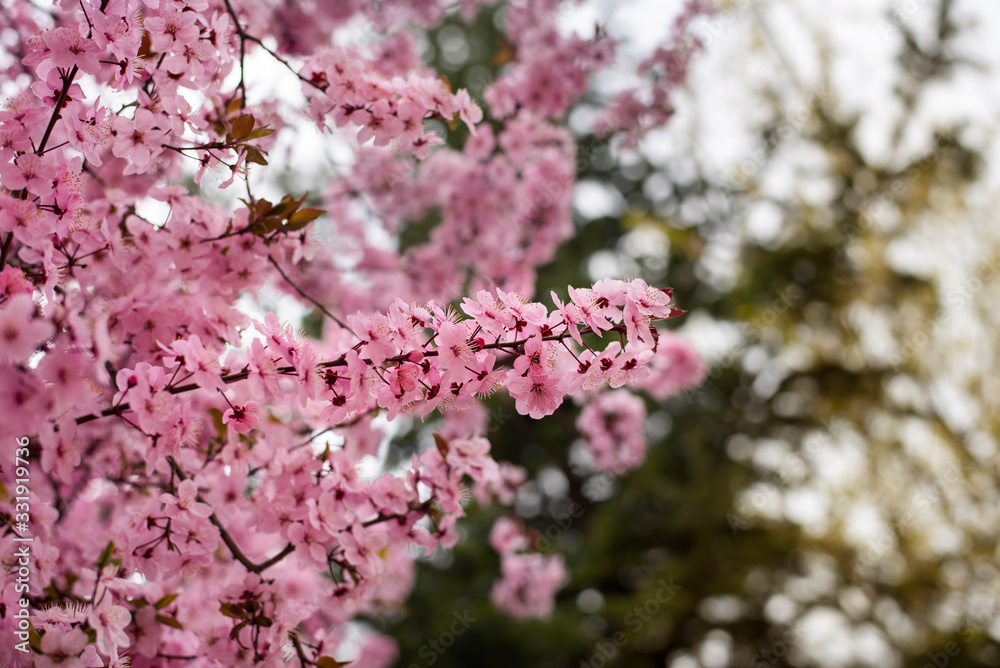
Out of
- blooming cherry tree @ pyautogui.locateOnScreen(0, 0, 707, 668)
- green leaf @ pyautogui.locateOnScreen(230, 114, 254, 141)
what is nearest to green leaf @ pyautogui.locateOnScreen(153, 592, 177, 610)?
blooming cherry tree @ pyautogui.locateOnScreen(0, 0, 707, 668)

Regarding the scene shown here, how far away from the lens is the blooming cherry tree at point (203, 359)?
1431 mm

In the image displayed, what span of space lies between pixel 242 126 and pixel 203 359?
60 cm

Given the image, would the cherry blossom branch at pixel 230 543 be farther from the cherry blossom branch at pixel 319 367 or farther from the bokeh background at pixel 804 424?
the bokeh background at pixel 804 424

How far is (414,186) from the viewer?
463 cm

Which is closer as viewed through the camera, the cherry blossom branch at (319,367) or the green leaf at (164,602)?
the cherry blossom branch at (319,367)

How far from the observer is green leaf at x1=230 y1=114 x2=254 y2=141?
1659mm

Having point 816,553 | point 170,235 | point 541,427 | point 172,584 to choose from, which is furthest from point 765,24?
point 172,584

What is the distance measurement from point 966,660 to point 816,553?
1379 mm

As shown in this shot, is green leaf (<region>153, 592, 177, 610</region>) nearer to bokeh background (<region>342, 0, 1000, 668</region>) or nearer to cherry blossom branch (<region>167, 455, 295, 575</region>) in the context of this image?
cherry blossom branch (<region>167, 455, 295, 575</region>)

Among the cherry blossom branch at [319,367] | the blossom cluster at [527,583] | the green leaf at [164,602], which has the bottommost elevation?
the blossom cluster at [527,583]

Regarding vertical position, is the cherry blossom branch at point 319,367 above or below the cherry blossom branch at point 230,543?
above

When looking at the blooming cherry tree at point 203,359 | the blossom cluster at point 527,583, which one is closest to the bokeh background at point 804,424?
the blossom cluster at point 527,583

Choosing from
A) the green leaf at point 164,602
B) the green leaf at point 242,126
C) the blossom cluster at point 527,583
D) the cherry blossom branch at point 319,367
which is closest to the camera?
the cherry blossom branch at point 319,367

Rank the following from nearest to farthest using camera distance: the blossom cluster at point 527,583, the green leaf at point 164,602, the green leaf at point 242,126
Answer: the green leaf at point 242,126, the green leaf at point 164,602, the blossom cluster at point 527,583
